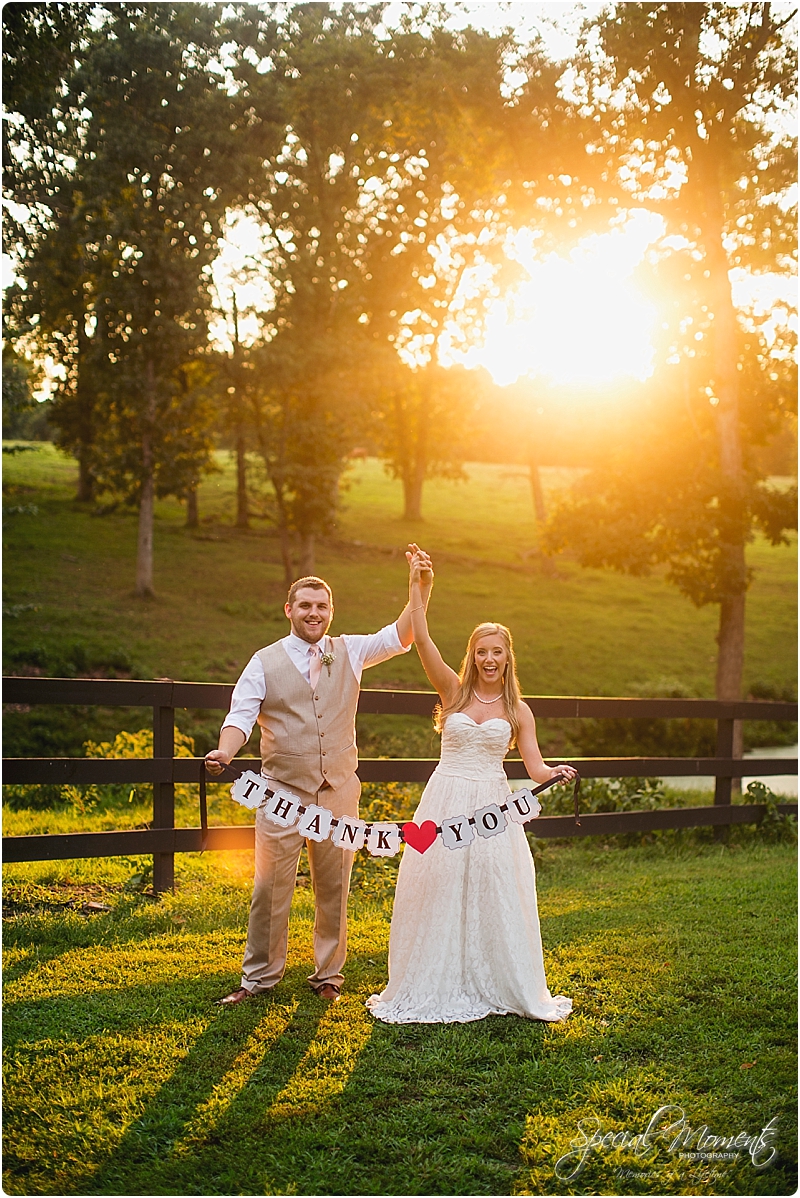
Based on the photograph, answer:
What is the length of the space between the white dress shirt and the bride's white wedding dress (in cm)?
77

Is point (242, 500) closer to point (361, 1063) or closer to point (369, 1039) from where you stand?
point (369, 1039)

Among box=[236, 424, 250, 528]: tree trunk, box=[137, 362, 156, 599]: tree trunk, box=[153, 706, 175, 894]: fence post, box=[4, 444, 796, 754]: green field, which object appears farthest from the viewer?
box=[236, 424, 250, 528]: tree trunk

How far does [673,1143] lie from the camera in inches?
140

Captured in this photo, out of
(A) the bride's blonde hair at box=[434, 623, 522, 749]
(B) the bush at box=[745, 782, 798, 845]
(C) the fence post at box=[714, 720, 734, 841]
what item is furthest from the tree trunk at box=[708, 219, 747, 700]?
(A) the bride's blonde hair at box=[434, 623, 522, 749]

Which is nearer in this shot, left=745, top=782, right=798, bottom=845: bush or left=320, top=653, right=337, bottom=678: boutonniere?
left=320, top=653, right=337, bottom=678: boutonniere

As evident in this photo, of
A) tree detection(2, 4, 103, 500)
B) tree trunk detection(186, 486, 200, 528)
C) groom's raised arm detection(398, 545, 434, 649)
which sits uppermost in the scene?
tree detection(2, 4, 103, 500)

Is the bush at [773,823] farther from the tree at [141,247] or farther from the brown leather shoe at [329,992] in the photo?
the tree at [141,247]

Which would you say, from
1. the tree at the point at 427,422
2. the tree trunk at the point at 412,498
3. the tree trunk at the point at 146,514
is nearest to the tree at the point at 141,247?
the tree trunk at the point at 146,514

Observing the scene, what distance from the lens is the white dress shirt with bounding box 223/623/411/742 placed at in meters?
4.67

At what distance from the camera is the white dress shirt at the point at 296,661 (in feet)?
15.3

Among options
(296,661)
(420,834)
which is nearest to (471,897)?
(420,834)

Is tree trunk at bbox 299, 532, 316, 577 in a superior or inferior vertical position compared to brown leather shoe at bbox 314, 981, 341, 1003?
superior

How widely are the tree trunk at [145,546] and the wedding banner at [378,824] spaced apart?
20.1m

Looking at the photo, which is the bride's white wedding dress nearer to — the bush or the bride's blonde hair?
the bride's blonde hair
